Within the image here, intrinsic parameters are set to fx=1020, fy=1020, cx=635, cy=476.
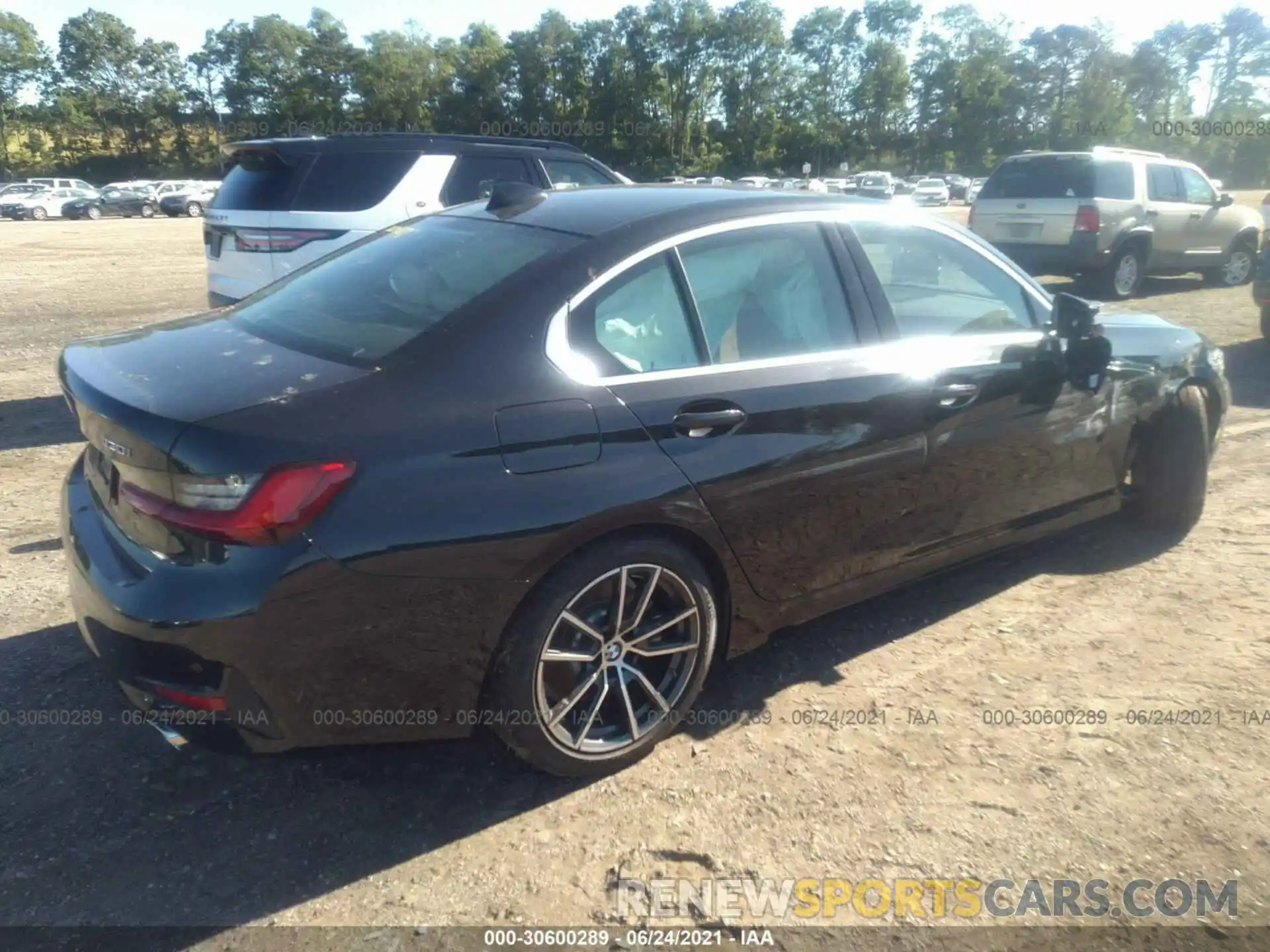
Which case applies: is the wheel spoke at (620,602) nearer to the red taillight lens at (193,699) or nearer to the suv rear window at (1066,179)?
the red taillight lens at (193,699)

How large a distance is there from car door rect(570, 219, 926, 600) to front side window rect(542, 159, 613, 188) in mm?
4708

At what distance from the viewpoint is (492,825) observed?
2.87 meters

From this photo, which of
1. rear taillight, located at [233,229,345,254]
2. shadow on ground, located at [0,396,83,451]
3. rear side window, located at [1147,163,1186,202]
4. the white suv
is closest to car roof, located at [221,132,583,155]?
the white suv

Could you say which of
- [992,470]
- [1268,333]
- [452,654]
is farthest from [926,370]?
[1268,333]

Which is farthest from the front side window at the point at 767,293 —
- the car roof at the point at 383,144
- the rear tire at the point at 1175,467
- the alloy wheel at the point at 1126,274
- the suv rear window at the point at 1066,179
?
the alloy wheel at the point at 1126,274

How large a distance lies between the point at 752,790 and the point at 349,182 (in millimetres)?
5470

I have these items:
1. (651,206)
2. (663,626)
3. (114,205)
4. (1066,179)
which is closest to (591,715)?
(663,626)

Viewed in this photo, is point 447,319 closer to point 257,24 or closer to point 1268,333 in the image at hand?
point 1268,333

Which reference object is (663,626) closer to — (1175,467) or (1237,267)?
(1175,467)

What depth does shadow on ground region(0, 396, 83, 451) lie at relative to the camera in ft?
20.7

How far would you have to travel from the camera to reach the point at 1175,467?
4.76m

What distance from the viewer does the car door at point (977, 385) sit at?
3678mm

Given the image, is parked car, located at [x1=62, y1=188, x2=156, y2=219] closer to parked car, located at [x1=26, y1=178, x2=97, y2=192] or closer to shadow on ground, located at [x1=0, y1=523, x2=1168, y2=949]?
parked car, located at [x1=26, y1=178, x2=97, y2=192]

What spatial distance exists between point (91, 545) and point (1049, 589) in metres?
3.70
